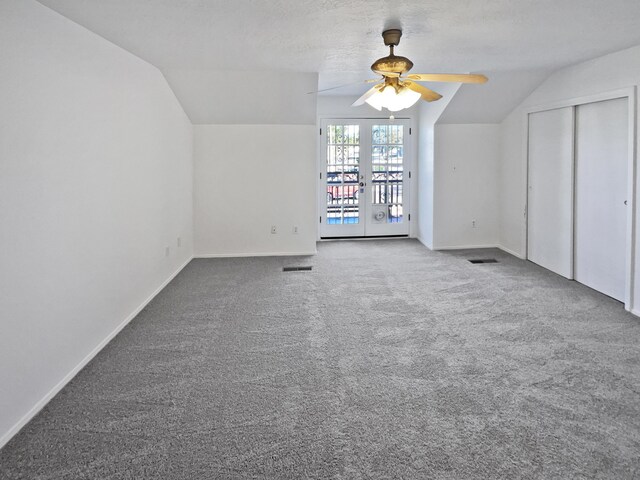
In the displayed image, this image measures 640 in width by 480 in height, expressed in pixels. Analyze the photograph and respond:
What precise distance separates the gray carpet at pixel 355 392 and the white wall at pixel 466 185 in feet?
7.70

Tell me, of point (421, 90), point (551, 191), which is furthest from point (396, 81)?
point (551, 191)

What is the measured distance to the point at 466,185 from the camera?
23.8ft

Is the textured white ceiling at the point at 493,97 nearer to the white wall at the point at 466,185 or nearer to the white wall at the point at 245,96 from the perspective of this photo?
the white wall at the point at 466,185

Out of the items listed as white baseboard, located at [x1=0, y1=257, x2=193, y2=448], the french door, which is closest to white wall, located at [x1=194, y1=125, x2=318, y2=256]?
the french door

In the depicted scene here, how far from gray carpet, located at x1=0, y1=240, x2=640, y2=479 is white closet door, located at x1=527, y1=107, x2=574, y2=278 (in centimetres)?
85

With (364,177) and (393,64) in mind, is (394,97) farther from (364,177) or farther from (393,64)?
(364,177)

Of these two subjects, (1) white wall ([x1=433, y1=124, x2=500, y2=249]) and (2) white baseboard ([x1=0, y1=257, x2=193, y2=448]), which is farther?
(1) white wall ([x1=433, y1=124, x2=500, y2=249])

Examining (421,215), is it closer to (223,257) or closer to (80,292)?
(223,257)

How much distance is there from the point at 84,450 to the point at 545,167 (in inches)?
216

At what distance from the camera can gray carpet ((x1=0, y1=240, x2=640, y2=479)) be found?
2.24 metres

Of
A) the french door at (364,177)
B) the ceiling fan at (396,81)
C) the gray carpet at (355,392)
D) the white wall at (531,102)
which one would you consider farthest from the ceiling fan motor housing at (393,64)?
the french door at (364,177)

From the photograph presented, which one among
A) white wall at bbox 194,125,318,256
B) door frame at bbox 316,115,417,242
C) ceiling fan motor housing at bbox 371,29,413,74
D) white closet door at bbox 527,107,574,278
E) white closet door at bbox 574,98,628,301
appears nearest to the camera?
ceiling fan motor housing at bbox 371,29,413,74

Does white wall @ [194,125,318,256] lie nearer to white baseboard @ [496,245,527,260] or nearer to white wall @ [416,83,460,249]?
white wall @ [416,83,460,249]

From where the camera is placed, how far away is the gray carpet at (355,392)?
224 centimetres
